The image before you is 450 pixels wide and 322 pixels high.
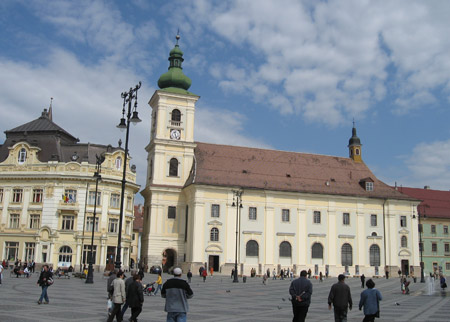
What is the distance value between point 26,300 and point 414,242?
183 ft

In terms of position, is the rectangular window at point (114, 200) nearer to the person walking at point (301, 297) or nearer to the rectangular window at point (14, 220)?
the rectangular window at point (14, 220)

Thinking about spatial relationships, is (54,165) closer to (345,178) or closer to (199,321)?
(345,178)

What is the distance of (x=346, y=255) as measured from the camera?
62875 mm

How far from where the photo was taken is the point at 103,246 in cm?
5550

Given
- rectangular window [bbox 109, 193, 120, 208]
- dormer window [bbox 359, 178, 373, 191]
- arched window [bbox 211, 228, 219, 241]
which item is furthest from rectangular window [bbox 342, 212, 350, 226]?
rectangular window [bbox 109, 193, 120, 208]

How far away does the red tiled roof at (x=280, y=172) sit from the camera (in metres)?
60.3

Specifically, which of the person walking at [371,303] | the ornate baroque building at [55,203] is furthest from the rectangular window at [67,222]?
the person walking at [371,303]

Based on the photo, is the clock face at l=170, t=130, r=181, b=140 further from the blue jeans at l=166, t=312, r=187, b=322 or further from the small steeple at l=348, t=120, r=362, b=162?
the blue jeans at l=166, t=312, r=187, b=322

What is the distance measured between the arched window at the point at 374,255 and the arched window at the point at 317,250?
7.03 meters

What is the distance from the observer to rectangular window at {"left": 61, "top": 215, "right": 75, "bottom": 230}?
181ft

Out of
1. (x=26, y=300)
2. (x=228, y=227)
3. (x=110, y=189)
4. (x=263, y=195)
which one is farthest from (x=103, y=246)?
(x=26, y=300)

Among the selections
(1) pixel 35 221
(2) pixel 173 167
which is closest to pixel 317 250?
(2) pixel 173 167

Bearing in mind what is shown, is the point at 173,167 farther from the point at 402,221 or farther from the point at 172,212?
the point at 402,221

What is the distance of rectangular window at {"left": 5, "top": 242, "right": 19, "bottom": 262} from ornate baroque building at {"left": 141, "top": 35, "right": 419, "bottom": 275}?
13.9 metres
